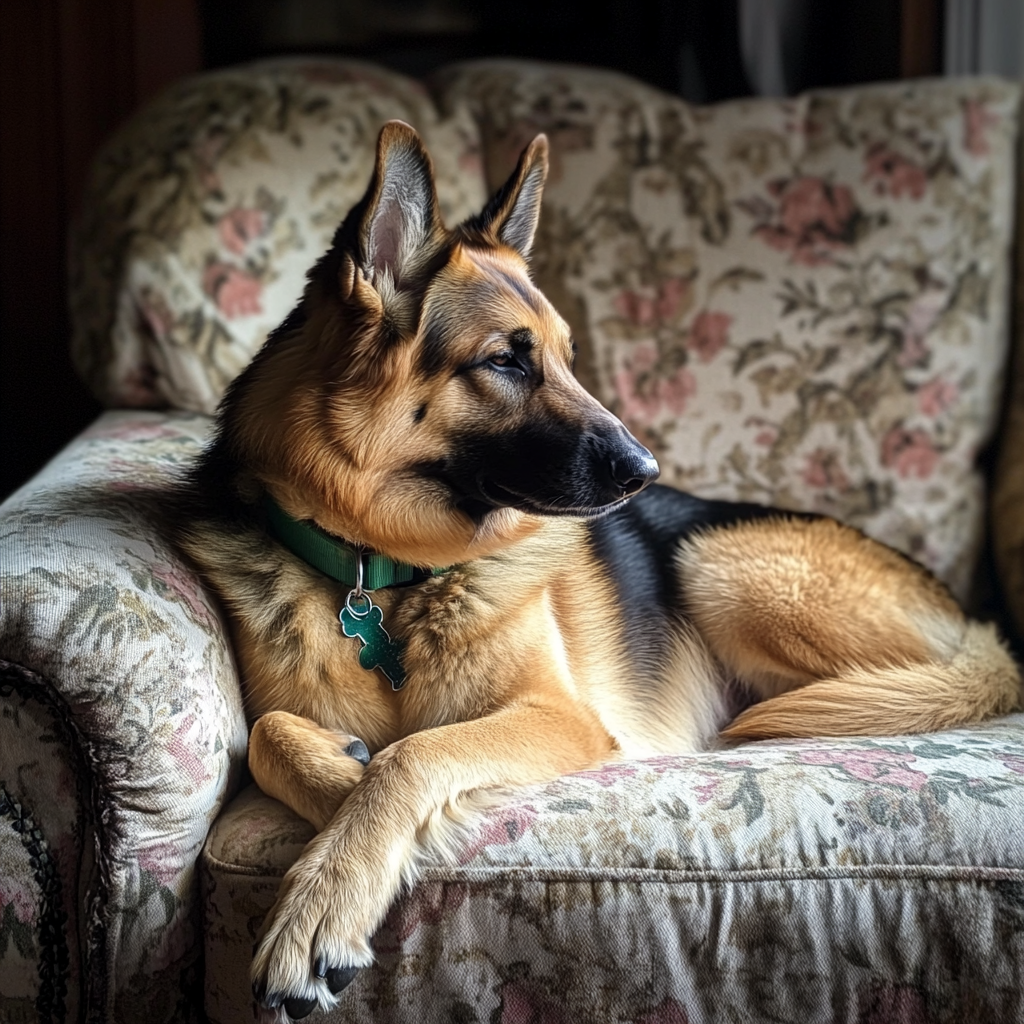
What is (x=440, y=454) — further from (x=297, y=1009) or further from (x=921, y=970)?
(x=921, y=970)

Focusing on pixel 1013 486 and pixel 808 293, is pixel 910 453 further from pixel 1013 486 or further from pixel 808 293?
pixel 808 293

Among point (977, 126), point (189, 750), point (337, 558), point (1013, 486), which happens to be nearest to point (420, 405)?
point (337, 558)

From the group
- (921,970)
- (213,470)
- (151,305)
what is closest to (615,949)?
(921,970)

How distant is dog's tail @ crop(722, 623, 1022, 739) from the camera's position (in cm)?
149

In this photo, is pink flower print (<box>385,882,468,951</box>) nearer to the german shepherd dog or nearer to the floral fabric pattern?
the german shepherd dog

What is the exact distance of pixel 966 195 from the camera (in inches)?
86.3

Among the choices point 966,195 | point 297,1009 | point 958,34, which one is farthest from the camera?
point 958,34

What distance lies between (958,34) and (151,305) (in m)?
2.04

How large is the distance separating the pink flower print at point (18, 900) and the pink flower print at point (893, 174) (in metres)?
1.98

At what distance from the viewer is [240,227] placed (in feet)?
6.82

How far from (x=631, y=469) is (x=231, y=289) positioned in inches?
42.2

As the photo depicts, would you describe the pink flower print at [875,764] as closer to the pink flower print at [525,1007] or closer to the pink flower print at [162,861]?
the pink flower print at [525,1007]

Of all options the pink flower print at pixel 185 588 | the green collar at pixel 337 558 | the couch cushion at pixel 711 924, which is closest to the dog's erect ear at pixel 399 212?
the green collar at pixel 337 558

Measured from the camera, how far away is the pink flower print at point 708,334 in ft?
7.24
